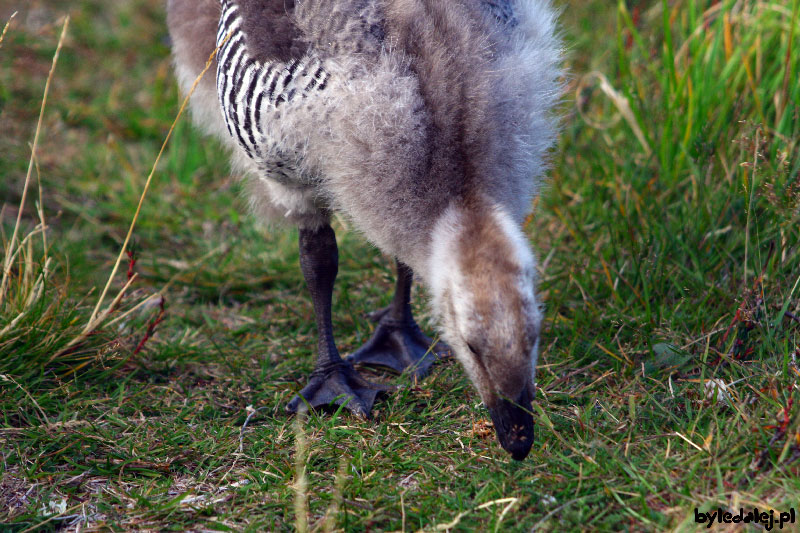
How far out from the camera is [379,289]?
4.55m

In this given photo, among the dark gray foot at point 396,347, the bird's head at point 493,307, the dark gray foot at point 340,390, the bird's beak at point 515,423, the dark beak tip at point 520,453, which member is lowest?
the dark gray foot at point 396,347

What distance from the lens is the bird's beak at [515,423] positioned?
105 inches

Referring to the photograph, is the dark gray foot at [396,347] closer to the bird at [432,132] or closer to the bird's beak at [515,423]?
the bird at [432,132]

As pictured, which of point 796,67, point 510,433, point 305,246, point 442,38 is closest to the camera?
point 510,433

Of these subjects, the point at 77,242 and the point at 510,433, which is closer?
the point at 510,433

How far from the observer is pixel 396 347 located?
4.04 meters

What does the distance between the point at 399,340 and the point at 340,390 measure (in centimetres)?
57

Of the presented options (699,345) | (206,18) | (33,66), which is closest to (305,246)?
(206,18)

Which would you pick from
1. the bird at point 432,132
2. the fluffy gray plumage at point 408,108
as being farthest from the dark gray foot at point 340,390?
the fluffy gray plumage at point 408,108

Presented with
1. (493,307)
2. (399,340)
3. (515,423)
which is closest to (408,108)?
(493,307)

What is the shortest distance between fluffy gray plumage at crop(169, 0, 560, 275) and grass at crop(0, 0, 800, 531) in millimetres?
761

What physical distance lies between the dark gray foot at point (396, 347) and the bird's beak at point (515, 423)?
115 centimetres

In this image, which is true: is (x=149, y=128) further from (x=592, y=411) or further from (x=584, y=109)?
(x=592, y=411)

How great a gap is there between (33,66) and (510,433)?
577 cm
